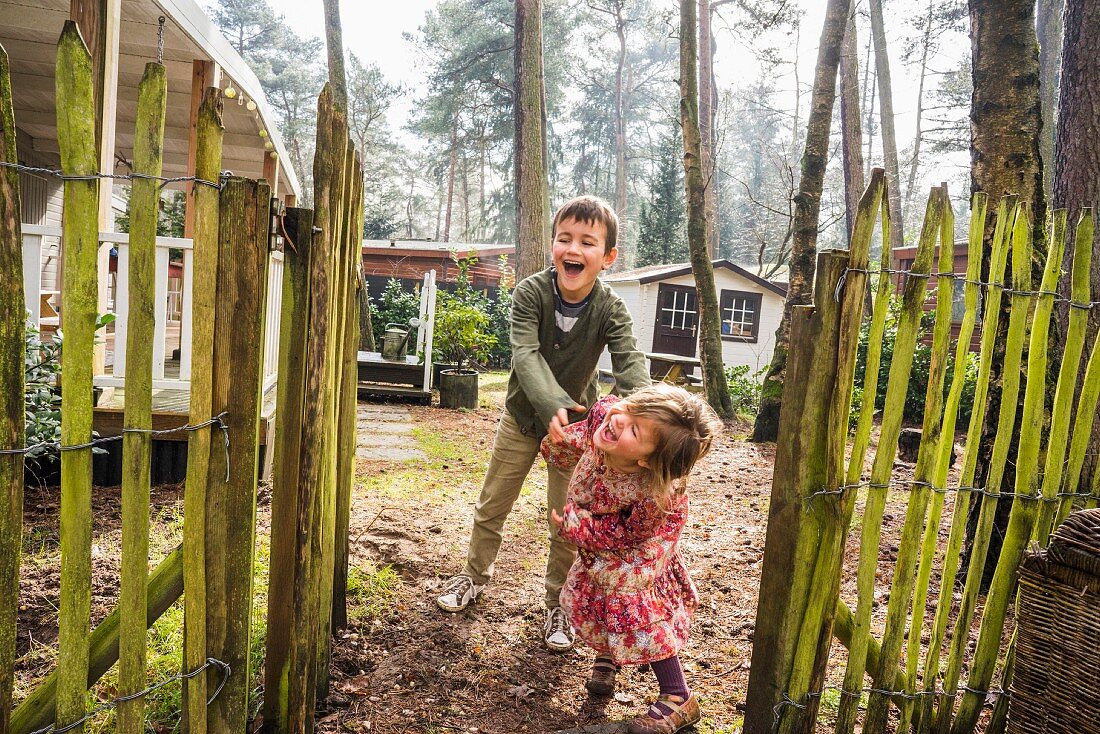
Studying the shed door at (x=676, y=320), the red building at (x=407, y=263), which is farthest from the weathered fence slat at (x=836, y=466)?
the red building at (x=407, y=263)

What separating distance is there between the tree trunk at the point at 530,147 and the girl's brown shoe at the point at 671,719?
10.0 m

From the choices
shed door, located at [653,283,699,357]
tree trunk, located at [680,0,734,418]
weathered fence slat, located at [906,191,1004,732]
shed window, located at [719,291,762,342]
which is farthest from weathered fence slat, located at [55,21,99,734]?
shed window, located at [719,291,762,342]

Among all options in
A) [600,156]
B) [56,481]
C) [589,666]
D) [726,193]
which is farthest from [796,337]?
[726,193]

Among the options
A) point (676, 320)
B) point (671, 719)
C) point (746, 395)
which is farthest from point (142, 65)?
point (676, 320)

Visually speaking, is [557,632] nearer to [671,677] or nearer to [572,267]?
[671,677]

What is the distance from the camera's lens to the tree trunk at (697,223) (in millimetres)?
10047

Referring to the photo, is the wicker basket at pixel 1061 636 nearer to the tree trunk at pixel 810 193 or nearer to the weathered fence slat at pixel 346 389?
the weathered fence slat at pixel 346 389

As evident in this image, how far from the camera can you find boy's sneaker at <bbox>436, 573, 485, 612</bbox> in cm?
325

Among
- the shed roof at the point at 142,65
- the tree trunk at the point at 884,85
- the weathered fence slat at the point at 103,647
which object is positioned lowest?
the weathered fence slat at the point at 103,647

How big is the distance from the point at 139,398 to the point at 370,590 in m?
2.06

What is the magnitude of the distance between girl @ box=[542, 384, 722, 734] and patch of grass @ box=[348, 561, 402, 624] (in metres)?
0.99

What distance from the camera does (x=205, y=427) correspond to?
5.56 feet

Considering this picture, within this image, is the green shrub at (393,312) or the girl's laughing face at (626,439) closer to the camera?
the girl's laughing face at (626,439)

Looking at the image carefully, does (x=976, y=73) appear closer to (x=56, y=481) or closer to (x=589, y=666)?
(x=589, y=666)
